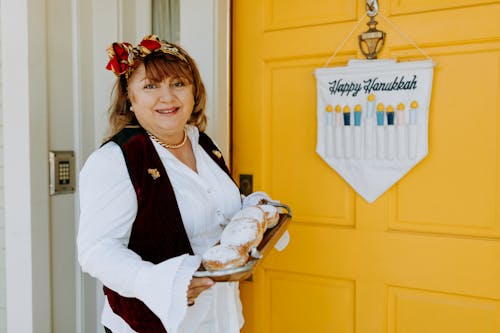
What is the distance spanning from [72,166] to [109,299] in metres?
0.70

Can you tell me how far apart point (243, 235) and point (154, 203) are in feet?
0.82

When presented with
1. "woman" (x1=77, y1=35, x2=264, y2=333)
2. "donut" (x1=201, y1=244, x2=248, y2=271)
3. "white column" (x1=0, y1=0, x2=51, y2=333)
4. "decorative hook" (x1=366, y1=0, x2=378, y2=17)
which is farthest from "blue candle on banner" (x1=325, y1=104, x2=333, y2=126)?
"white column" (x1=0, y1=0, x2=51, y2=333)

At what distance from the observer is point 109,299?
3.56 feet

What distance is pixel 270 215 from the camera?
1.13 m

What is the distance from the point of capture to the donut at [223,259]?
837 mm

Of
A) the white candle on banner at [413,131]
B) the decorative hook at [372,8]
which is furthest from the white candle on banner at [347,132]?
the decorative hook at [372,8]

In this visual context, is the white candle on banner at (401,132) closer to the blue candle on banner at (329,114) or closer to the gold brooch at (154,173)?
the blue candle on banner at (329,114)

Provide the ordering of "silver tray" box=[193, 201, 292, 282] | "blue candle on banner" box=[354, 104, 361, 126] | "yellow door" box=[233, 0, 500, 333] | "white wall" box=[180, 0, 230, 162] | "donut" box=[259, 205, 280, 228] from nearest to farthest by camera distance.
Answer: "silver tray" box=[193, 201, 292, 282]
"donut" box=[259, 205, 280, 228]
"yellow door" box=[233, 0, 500, 333]
"blue candle on banner" box=[354, 104, 361, 126]
"white wall" box=[180, 0, 230, 162]

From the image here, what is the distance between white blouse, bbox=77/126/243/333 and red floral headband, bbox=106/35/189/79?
8.5 inches

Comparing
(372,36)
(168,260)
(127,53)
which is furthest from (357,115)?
(168,260)

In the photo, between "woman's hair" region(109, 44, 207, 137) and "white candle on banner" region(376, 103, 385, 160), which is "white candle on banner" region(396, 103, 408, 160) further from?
"woman's hair" region(109, 44, 207, 137)

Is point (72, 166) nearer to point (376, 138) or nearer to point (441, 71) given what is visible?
point (376, 138)

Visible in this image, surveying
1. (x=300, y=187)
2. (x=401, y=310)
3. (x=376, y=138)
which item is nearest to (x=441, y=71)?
(x=376, y=138)

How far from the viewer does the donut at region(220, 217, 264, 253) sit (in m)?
0.91
